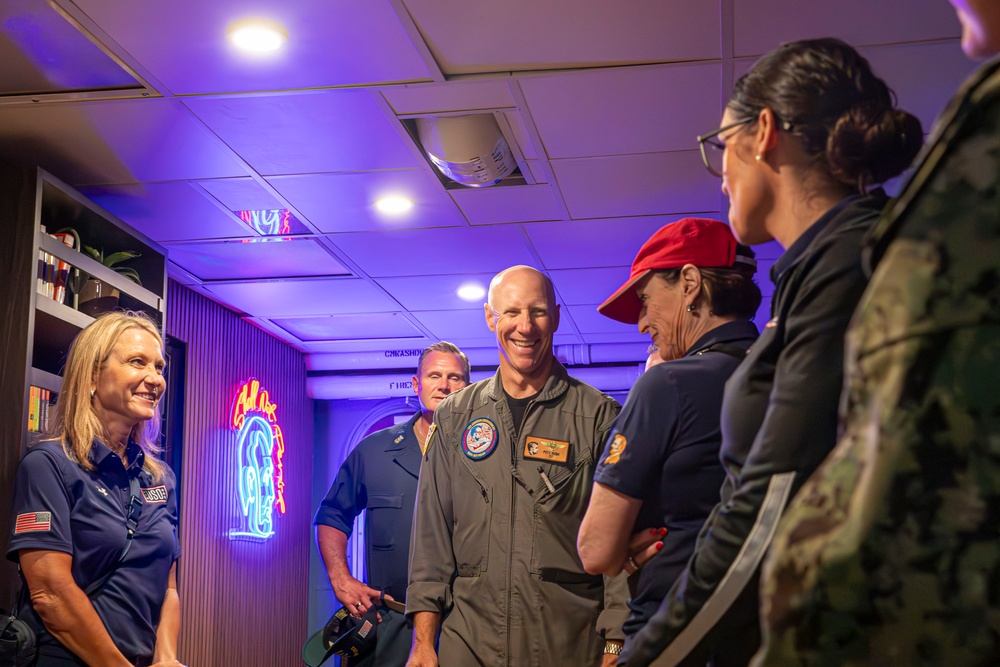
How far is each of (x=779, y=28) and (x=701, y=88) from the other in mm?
470

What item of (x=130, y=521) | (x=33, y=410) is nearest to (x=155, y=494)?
(x=130, y=521)

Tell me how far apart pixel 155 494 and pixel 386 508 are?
5.13ft

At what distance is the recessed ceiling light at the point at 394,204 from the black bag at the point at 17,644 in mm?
2817

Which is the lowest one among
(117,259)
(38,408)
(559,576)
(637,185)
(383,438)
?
(559,576)

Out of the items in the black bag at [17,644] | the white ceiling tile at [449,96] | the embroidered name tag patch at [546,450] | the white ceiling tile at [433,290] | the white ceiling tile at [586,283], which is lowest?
the black bag at [17,644]

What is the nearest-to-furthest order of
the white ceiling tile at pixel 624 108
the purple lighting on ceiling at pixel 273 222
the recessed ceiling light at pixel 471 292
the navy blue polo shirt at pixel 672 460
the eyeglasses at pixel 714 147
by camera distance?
the eyeglasses at pixel 714 147 < the navy blue polo shirt at pixel 672 460 < the white ceiling tile at pixel 624 108 < the purple lighting on ceiling at pixel 273 222 < the recessed ceiling light at pixel 471 292

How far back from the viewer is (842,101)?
1377 millimetres

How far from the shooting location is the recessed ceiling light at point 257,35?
3.45 metres

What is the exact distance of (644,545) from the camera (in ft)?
6.24

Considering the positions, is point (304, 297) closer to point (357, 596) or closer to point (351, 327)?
point (351, 327)

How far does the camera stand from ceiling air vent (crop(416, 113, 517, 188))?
14.1 feet

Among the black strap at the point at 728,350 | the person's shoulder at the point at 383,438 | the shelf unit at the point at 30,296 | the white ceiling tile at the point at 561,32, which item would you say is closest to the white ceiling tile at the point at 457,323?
the person's shoulder at the point at 383,438

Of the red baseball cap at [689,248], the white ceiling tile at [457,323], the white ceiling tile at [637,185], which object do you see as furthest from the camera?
the white ceiling tile at [457,323]

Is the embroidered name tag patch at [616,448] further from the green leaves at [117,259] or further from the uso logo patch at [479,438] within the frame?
the green leaves at [117,259]
